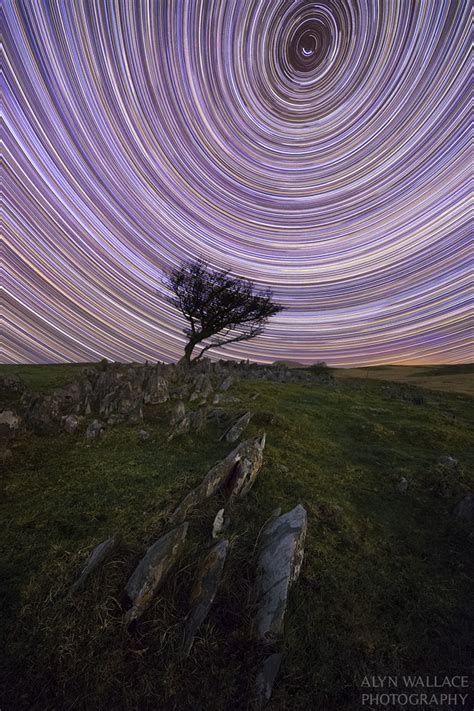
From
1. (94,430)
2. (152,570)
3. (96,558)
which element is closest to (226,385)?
(94,430)

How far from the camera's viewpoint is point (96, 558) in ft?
15.2

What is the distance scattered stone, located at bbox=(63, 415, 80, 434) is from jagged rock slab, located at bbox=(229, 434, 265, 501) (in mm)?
6528

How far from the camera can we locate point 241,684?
11.3 feet

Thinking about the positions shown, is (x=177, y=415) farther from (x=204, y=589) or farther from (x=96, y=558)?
(x=204, y=589)

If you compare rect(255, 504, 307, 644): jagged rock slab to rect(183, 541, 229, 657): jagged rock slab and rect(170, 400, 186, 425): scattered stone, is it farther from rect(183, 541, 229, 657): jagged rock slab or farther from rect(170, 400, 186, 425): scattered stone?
rect(170, 400, 186, 425): scattered stone

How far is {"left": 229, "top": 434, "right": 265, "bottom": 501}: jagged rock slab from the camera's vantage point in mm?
7062

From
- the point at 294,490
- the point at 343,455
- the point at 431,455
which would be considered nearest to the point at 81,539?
the point at 294,490

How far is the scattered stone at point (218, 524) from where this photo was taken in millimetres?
5650

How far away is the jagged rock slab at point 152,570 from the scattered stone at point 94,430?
6.24 metres

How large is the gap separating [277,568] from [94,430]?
26.3 ft

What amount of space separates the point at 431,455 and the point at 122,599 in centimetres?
1195

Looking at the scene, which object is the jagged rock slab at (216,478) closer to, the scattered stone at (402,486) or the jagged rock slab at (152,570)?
the jagged rock slab at (152,570)

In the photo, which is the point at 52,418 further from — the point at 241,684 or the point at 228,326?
the point at 228,326

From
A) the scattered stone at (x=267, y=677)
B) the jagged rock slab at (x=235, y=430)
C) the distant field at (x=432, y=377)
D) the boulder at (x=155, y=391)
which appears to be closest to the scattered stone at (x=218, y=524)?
the scattered stone at (x=267, y=677)
